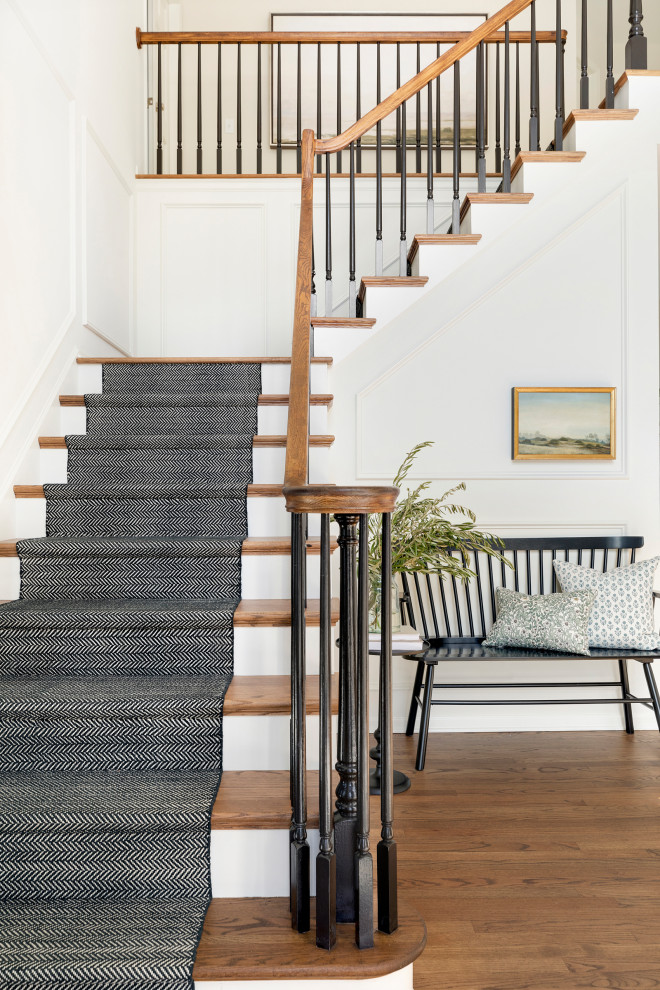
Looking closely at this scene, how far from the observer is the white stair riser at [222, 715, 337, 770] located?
6.55 ft

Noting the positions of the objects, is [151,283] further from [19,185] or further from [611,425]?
[611,425]

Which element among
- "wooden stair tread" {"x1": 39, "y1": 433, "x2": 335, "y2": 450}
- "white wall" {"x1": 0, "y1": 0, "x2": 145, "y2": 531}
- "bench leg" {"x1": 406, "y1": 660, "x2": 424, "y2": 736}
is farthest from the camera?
"bench leg" {"x1": 406, "y1": 660, "x2": 424, "y2": 736}

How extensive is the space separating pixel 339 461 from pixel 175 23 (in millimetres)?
4161

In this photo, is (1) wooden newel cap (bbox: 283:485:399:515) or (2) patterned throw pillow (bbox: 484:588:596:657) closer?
(1) wooden newel cap (bbox: 283:485:399:515)

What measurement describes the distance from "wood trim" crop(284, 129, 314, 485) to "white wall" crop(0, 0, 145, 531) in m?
1.06

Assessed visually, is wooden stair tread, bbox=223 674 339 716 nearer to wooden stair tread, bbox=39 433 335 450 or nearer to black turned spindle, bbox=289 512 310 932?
black turned spindle, bbox=289 512 310 932

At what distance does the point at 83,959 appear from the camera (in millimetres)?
1487

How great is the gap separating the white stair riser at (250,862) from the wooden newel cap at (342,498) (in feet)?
2.54

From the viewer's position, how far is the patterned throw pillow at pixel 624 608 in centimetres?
333

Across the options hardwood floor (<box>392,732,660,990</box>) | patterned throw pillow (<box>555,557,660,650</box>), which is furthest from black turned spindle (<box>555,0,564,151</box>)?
hardwood floor (<box>392,732,660,990</box>)

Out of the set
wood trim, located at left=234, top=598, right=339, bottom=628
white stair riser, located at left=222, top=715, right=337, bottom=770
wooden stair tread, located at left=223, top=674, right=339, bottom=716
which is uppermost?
wood trim, located at left=234, top=598, right=339, bottom=628

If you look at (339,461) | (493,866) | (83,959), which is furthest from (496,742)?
(83,959)

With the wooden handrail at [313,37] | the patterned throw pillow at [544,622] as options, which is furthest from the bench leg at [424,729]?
the wooden handrail at [313,37]

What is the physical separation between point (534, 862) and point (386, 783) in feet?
3.29
